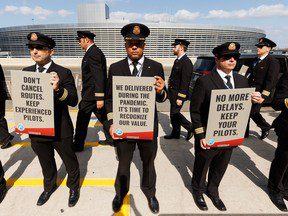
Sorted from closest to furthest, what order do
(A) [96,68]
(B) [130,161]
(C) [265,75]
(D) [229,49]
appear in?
1. (D) [229,49]
2. (B) [130,161]
3. (A) [96,68]
4. (C) [265,75]

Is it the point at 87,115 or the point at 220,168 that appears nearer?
Result: the point at 220,168

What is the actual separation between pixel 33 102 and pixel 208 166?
2232 millimetres

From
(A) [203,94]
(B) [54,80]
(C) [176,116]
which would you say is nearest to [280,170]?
(A) [203,94]

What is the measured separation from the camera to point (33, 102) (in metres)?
2.46

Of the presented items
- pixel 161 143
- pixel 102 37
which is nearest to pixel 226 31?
pixel 102 37

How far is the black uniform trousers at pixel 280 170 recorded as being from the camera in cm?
269

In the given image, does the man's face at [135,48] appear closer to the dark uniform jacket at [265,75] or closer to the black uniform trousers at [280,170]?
the black uniform trousers at [280,170]

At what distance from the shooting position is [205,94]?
2.39 metres

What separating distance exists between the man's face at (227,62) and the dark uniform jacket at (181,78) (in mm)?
1759

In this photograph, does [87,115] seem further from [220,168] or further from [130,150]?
[220,168]

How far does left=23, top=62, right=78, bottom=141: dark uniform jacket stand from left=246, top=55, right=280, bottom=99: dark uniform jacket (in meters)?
3.28

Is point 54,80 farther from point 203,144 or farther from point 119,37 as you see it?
point 119,37

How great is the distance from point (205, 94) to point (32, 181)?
2.90m

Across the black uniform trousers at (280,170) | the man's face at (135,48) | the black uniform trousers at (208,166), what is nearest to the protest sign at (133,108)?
the man's face at (135,48)
